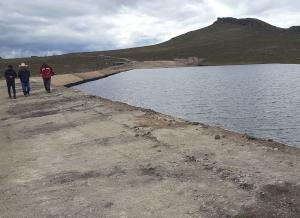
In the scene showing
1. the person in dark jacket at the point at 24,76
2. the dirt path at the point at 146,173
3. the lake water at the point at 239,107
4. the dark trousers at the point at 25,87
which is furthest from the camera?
the dark trousers at the point at 25,87

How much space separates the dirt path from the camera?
32.1ft

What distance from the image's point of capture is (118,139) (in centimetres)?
1730

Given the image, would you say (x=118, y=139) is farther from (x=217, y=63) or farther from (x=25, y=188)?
(x=217, y=63)

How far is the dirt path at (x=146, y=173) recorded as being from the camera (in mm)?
9797

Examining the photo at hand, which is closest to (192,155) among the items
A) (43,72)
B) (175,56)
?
(43,72)

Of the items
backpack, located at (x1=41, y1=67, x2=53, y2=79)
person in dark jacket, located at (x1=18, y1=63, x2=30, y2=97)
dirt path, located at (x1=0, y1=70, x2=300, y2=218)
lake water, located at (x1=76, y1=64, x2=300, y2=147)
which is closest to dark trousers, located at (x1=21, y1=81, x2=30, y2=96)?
person in dark jacket, located at (x1=18, y1=63, x2=30, y2=97)

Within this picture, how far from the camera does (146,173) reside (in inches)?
486

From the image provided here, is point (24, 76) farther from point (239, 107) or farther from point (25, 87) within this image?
point (239, 107)

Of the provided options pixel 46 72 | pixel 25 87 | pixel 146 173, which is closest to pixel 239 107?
pixel 46 72

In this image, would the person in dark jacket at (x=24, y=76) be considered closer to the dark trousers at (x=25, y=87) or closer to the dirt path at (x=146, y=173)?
the dark trousers at (x=25, y=87)

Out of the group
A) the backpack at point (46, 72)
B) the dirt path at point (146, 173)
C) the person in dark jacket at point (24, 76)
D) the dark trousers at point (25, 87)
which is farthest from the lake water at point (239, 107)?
the person in dark jacket at point (24, 76)

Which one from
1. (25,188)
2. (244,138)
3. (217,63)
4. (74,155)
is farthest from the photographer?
(217,63)

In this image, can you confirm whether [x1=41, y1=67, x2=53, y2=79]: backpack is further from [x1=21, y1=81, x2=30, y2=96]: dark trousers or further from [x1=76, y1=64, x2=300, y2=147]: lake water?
[x1=76, y1=64, x2=300, y2=147]: lake water

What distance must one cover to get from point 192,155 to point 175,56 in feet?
509
